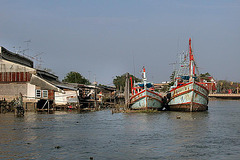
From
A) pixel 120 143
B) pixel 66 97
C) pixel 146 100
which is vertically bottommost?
pixel 120 143

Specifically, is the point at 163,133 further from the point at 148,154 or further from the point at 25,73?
the point at 25,73

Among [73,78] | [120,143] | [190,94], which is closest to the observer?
[120,143]

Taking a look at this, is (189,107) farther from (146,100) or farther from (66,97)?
(66,97)

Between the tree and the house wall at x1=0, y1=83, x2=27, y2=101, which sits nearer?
the house wall at x1=0, y1=83, x2=27, y2=101

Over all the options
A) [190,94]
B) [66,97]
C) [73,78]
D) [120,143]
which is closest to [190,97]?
[190,94]

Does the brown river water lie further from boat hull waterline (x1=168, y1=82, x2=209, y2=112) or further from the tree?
the tree

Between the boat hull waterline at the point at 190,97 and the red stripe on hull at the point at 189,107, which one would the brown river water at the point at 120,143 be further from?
the red stripe on hull at the point at 189,107

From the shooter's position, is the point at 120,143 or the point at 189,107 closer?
the point at 120,143

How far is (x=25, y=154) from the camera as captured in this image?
17.7 meters

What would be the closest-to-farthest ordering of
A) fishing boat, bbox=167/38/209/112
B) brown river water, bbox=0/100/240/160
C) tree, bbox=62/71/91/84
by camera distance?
1. brown river water, bbox=0/100/240/160
2. fishing boat, bbox=167/38/209/112
3. tree, bbox=62/71/91/84

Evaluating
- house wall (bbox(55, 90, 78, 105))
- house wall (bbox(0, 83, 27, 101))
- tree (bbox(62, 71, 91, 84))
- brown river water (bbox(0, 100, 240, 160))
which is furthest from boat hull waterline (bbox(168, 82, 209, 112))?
tree (bbox(62, 71, 91, 84))

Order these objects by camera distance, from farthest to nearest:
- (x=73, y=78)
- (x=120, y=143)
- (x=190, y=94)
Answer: (x=73, y=78)
(x=190, y=94)
(x=120, y=143)

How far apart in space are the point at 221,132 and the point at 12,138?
1497cm

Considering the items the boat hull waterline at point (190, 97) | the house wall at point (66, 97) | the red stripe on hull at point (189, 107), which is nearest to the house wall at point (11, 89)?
the house wall at point (66, 97)
